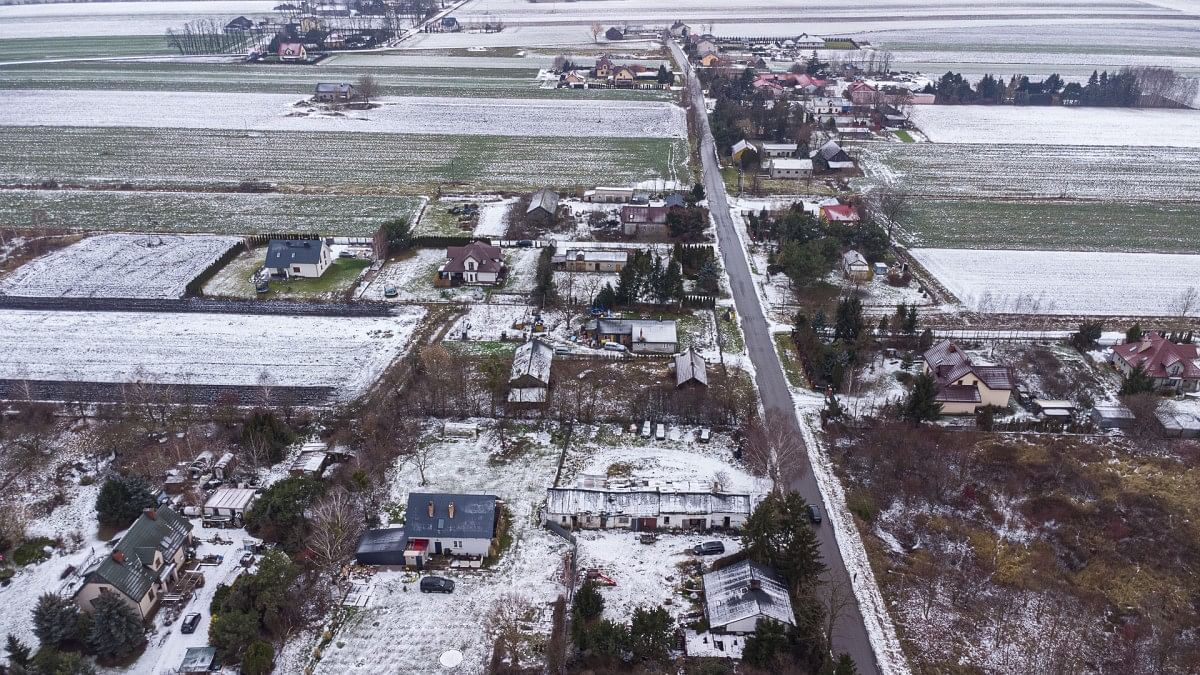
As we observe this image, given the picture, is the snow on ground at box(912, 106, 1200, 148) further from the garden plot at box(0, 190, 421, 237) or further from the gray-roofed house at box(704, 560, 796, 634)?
the gray-roofed house at box(704, 560, 796, 634)

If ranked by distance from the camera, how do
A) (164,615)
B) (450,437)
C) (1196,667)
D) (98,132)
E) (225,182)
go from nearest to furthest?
(1196,667), (164,615), (450,437), (225,182), (98,132)

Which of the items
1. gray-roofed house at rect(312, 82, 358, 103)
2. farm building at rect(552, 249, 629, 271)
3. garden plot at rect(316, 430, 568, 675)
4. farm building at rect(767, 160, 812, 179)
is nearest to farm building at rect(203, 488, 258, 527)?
garden plot at rect(316, 430, 568, 675)

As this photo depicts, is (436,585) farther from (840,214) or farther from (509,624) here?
Answer: (840,214)

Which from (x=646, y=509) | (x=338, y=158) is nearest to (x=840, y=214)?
(x=646, y=509)

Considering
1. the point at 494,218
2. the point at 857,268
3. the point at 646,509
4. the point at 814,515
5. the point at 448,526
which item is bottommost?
the point at 814,515

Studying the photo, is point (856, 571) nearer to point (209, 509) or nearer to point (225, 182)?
point (209, 509)

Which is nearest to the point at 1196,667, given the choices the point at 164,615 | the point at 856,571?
the point at 856,571
